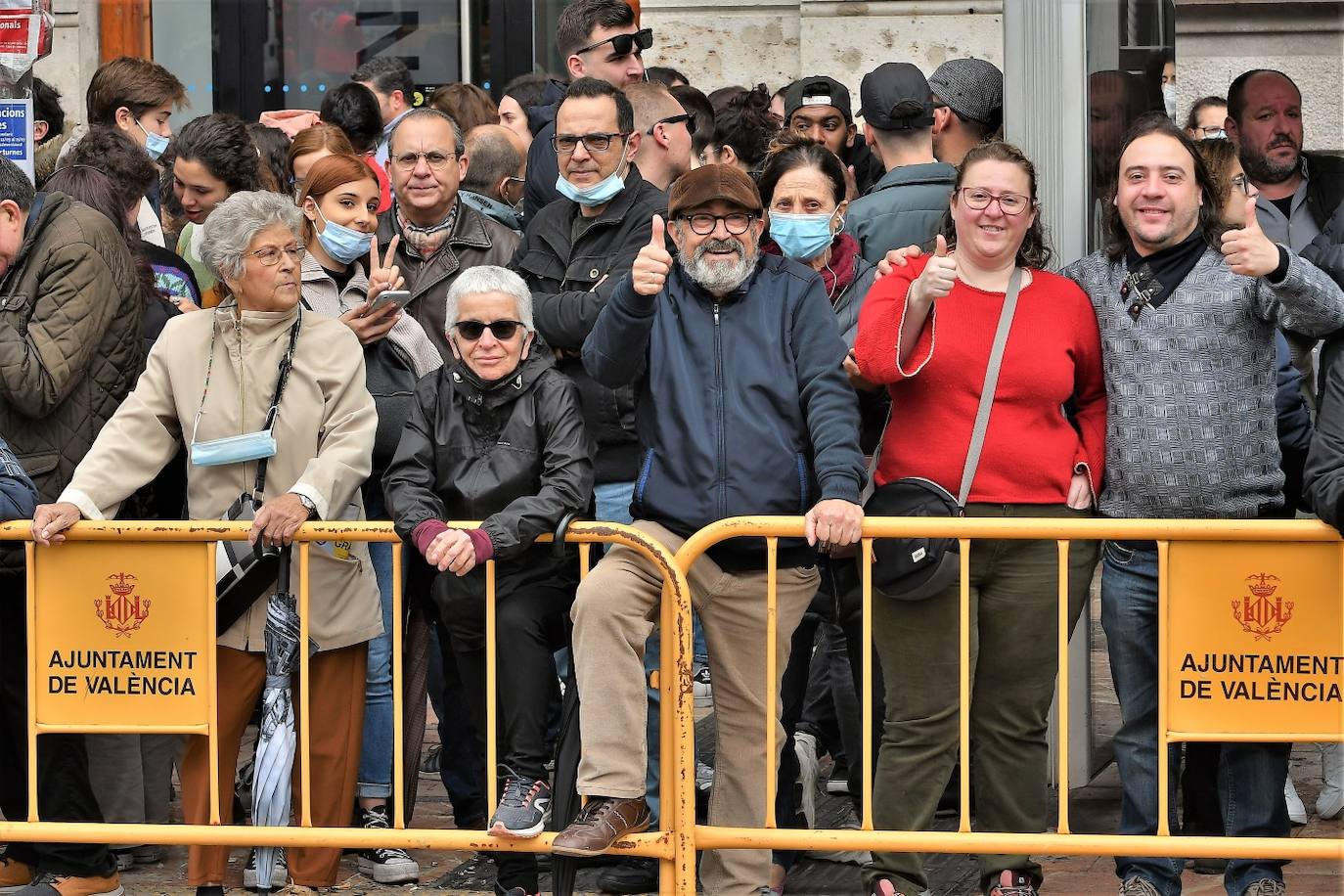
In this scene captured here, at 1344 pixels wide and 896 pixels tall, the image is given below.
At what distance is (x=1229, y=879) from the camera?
5398 millimetres

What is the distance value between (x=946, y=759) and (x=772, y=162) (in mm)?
1915

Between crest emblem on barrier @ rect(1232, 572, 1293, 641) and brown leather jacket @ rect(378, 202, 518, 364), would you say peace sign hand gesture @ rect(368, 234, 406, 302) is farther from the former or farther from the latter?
crest emblem on barrier @ rect(1232, 572, 1293, 641)

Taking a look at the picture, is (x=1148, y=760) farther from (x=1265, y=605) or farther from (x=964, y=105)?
(x=964, y=105)

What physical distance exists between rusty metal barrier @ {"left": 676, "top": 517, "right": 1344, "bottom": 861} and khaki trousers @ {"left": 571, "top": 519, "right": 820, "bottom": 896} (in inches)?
7.4

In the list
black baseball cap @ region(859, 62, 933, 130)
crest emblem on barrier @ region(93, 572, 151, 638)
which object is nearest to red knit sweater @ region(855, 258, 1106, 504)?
black baseball cap @ region(859, 62, 933, 130)

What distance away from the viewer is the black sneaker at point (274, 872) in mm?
5766

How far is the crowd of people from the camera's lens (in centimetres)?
521

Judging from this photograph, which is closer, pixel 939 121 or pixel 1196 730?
pixel 1196 730

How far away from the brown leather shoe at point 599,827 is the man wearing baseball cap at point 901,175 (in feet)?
7.26

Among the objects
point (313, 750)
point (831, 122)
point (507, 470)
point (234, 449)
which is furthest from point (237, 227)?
point (831, 122)

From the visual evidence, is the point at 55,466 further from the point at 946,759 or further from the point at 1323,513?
the point at 1323,513

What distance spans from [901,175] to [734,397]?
5.18 feet

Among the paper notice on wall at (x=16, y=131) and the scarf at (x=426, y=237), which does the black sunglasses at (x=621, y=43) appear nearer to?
the scarf at (x=426, y=237)

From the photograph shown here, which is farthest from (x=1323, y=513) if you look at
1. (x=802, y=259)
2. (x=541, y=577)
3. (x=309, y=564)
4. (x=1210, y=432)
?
(x=309, y=564)
